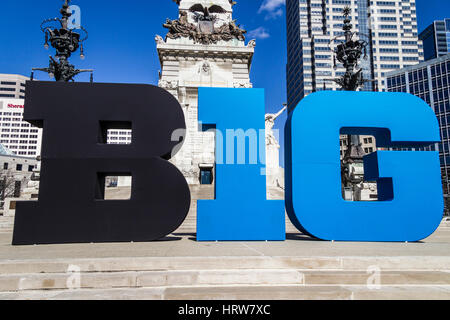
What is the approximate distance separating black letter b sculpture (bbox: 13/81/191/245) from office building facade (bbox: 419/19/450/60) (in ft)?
584

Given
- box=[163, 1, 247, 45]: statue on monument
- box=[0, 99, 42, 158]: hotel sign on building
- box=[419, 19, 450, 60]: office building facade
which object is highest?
box=[419, 19, 450, 60]: office building facade

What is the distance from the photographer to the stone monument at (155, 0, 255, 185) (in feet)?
101

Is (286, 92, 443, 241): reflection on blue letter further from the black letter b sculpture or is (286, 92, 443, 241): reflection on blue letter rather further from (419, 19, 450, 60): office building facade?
(419, 19, 450, 60): office building facade

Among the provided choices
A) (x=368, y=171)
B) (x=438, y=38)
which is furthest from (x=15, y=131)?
→ (x=438, y=38)

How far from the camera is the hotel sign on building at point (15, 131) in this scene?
123188 mm

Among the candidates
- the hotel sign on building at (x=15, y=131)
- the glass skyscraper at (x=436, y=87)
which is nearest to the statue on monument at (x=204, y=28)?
the glass skyscraper at (x=436, y=87)

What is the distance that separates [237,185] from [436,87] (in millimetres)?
91511

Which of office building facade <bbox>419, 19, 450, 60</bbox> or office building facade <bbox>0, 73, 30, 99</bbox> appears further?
office building facade <bbox>419, 19, 450, 60</bbox>

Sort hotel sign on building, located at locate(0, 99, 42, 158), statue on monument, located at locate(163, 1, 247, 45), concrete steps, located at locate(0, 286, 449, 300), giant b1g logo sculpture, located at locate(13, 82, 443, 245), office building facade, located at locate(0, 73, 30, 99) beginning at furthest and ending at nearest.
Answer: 1. office building facade, located at locate(0, 73, 30, 99)
2. hotel sign on building, located at locate(0, 99, 42, 158)
3. statue on monument, located at locate(163, 1, 247, 45)
4. giant b1g logo sculpture, located at locate(13, 82, 443, 245)
5. concrete steps, located at locate(0, 286, 449, 300)

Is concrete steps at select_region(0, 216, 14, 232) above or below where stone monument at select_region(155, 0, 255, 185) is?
below

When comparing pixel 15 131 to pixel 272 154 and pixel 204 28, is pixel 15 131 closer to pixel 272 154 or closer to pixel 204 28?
pixel 204 28

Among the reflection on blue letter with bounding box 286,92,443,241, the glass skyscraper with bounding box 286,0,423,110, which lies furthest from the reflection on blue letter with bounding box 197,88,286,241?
the glass skyscraper with bounding box 286,0,423,110

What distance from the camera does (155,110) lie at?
9523 millimetres
